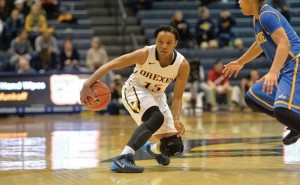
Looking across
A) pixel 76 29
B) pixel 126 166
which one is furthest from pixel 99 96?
pixel 76 29

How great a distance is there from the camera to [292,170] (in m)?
5.67

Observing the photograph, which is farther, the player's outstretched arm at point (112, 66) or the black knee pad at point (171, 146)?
the black knee pad at point (171, 146)

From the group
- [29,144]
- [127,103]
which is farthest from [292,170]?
[29,144]

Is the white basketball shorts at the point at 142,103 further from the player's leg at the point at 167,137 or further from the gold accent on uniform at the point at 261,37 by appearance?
the gold accent on uniform at the point at 261,37

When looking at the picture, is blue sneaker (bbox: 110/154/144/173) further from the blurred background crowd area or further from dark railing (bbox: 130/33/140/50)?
dark railing (bbox: 130/33/140/50)

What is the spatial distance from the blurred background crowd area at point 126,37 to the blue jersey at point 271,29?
879 centimetres

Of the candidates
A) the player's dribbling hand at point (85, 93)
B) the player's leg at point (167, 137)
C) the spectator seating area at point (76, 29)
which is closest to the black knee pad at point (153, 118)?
the player's leg at point (167, 137)

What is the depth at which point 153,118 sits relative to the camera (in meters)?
5.80

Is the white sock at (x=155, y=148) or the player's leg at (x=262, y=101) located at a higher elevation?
the player's leg at (x=262, y=101)

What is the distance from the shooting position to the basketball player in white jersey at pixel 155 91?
5.79 metres

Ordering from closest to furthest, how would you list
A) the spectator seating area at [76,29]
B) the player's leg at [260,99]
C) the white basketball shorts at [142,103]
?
the player's leg at [260,99], the white basketball shorts at [142,103], the spectator seating area at [76,29]

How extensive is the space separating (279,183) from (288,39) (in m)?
1.24

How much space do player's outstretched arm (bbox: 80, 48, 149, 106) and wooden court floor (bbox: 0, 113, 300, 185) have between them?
67cm

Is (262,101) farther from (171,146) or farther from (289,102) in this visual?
(171,146)
